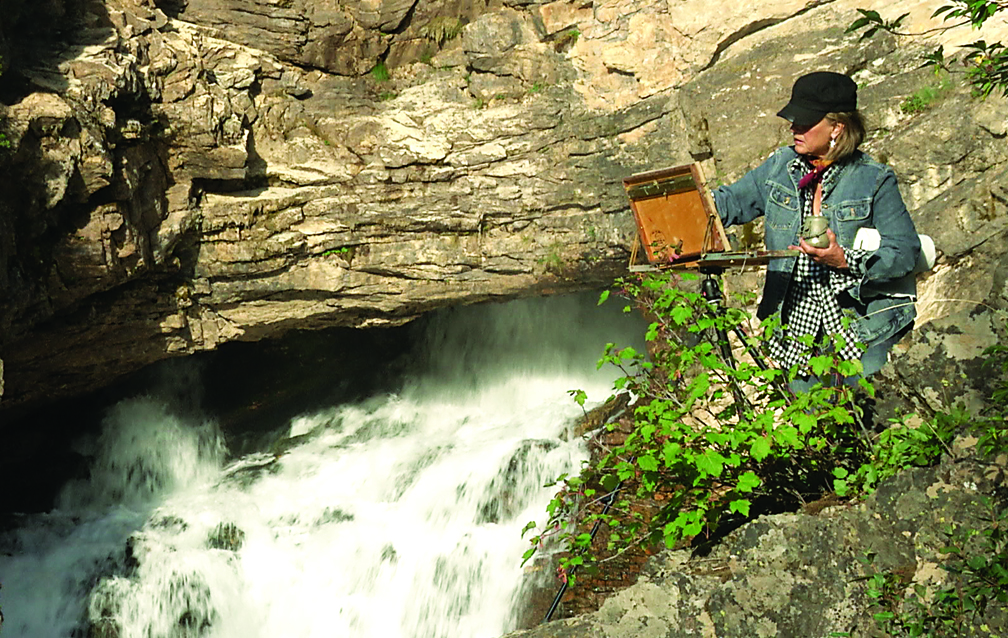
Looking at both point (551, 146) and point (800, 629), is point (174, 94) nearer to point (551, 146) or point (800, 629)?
point (551, 146)

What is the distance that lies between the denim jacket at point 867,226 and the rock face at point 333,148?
3.71 meters

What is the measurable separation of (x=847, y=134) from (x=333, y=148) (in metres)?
6.15

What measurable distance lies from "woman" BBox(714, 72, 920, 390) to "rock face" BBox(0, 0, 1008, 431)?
11.9 feet

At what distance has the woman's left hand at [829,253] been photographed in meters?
3.25

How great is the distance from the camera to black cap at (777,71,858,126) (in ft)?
11.0

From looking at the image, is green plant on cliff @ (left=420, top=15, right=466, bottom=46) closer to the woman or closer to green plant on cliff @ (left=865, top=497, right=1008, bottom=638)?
the woman

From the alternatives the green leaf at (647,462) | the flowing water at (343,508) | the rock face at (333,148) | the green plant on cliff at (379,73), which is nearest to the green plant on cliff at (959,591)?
the green leaf at (647,462)

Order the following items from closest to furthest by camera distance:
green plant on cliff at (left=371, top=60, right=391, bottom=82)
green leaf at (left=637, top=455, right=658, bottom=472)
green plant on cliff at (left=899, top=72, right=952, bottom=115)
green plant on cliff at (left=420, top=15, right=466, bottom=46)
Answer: green leaf at (left=637, top=455, right=658, bottom=472)
green plant on cliff at (left=899, top=72, right=952, bottom=115)
green plant on cliff at (left=420, top=15, right=466, bottom=46)
green plant on cliff at (left=371, top=60, right=391, bottom=82)

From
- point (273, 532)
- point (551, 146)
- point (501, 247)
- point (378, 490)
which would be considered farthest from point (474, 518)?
point (551, 146)

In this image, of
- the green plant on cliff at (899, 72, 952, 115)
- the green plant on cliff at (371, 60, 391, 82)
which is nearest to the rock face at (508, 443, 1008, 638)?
the green plant on cliff at (899, 72, 952, 115)

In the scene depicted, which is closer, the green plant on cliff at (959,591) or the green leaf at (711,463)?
the green plant on cliff at (959,591)

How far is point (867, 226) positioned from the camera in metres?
3.48

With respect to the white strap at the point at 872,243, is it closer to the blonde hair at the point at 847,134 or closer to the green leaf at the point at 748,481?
the blonde hair at the point at 847,134

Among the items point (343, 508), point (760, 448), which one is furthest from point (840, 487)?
point (343, 508)
